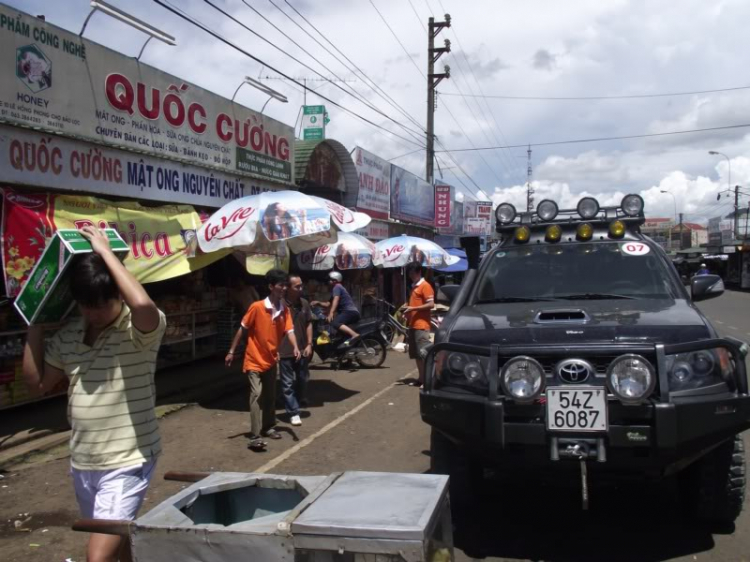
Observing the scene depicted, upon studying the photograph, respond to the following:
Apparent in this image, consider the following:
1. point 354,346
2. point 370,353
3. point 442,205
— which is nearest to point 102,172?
point 354,346

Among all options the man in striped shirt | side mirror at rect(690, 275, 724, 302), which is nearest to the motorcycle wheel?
side mirror at rect(690, 275, 724, 302)

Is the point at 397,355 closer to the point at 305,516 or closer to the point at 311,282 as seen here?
the point at 311,282

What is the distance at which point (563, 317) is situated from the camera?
4.29 meters

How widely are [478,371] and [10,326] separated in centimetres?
598

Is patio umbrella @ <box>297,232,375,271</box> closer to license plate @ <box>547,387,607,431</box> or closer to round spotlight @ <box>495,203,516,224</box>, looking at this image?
round spotlight @ <box>495,203,516,224</box>

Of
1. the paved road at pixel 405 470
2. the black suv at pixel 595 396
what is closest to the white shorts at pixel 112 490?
the paved road at pixel 405 470

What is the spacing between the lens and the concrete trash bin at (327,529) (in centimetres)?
223

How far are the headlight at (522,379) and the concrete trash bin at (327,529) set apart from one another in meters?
1.18

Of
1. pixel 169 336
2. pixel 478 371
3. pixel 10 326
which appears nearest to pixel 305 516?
pixel 478 371

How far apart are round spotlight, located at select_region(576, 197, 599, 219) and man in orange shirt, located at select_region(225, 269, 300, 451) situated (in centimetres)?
328

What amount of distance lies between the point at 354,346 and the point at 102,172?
19.2ft

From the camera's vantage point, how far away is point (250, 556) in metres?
2.33

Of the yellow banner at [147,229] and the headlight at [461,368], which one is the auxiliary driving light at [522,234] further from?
the yellow banner at [147,229]

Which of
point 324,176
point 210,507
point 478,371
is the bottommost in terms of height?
point 210,507
